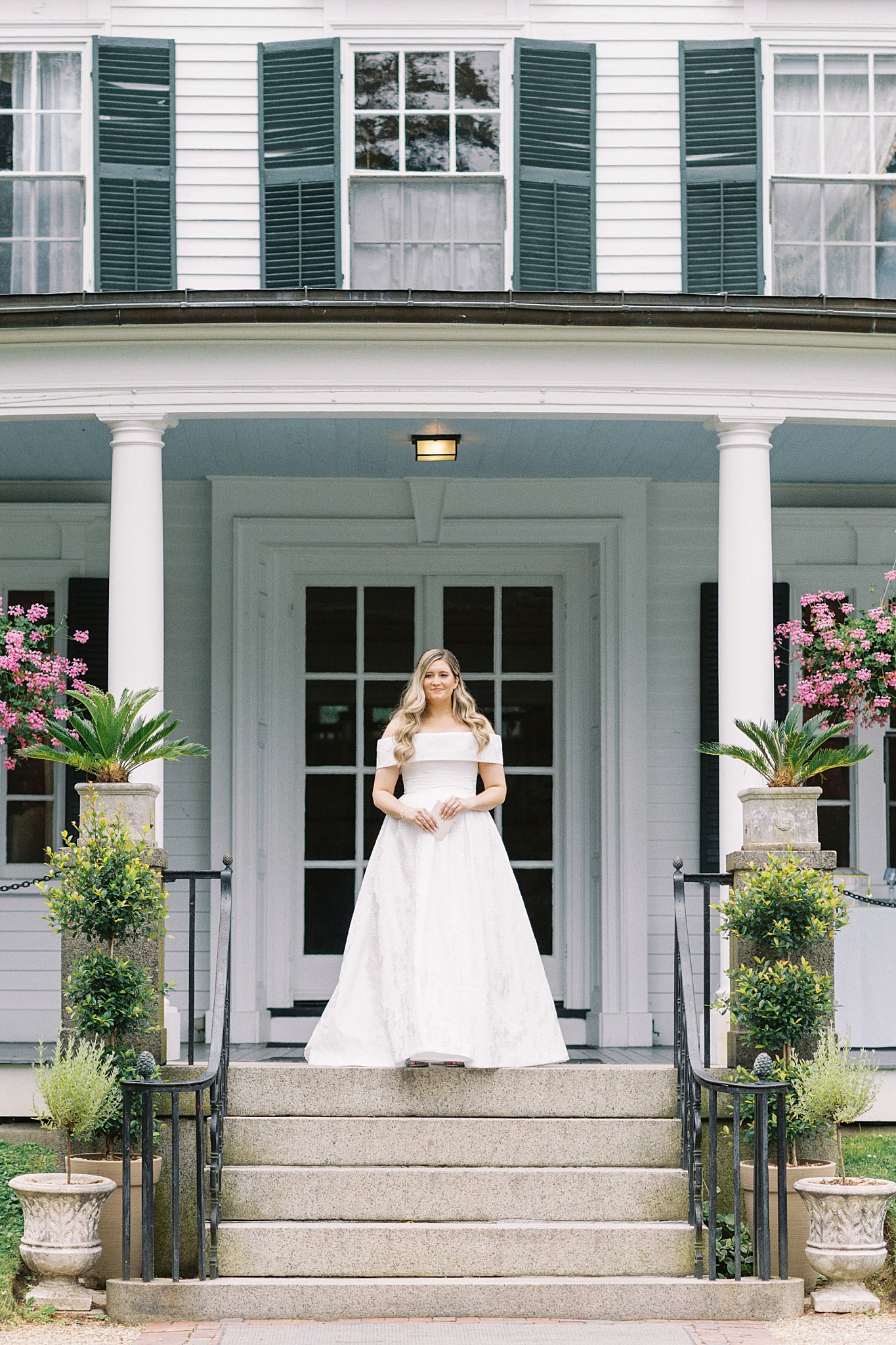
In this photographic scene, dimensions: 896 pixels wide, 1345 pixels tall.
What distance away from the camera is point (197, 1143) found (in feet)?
18.6

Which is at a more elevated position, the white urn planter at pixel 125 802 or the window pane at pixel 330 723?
the window pane at pixel 330 723

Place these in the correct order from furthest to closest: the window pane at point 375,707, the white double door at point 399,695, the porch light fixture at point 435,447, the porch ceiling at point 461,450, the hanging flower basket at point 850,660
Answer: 1. the window pane at point 375,707
2. the white double door at point 399,695
3. the porch light fixture at point 435,447
4. the porch ceiling at point 461,450
5. the hanging flower basket at point 850,660

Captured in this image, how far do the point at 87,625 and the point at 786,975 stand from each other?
15.2ft

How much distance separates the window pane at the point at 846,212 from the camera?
8.66m

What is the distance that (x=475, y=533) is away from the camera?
364 inches

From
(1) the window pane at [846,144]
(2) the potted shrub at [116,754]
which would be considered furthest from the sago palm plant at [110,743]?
(1) the window pane at [846,144]

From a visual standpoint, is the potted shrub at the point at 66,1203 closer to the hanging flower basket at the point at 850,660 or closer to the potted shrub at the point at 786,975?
the potted shrub at the point at 786,975

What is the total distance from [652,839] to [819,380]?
9.52 ft

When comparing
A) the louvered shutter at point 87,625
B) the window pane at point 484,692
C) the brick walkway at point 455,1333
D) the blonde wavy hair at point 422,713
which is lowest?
the brick walkway at point 455,1333

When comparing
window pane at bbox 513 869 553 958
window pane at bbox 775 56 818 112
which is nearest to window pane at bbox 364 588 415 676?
window pane at bbox 513 869 553 958

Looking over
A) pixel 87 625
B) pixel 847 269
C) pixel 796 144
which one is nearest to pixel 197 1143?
pixel 87 625

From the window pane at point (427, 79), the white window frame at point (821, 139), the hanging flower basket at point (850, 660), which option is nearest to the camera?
the hanging flower basket at point (850, 660)

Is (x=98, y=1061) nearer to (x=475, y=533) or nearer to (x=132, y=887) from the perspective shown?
(x=132, y=887)

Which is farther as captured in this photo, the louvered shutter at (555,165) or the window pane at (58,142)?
the window pane at (58,142)
